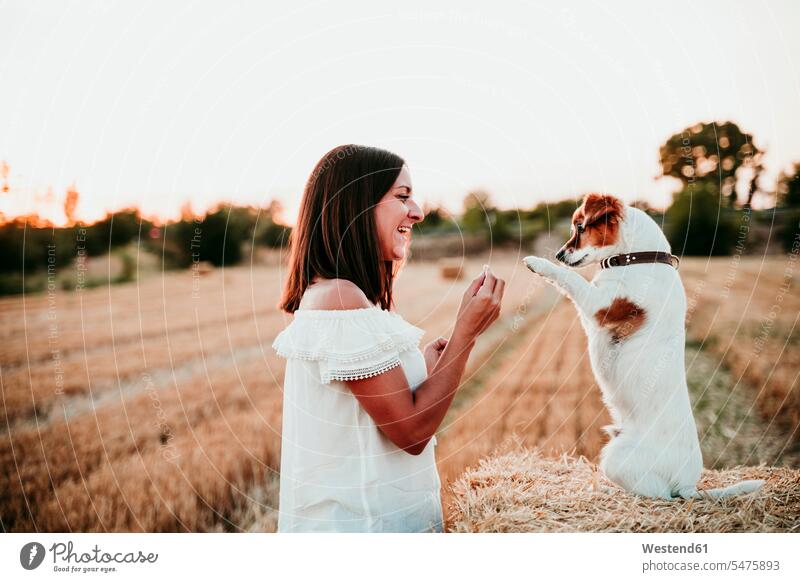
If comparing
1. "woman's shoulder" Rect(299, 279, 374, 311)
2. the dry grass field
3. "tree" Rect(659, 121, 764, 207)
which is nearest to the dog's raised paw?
"woman's shoulder" Rect(299, 279, 374, 311)

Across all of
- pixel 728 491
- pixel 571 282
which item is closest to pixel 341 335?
pixel 571 282

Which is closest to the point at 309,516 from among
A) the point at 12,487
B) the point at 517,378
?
the point at 12,487

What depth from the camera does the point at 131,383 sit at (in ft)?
18.8

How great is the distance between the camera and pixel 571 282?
2.37 m

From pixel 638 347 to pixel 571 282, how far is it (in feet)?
1.13

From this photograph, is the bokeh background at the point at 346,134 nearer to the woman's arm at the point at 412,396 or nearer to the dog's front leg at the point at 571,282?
the dog's front leg at the point at 571,282

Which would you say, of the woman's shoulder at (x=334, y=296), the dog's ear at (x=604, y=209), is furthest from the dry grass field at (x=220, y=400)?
the woman's shoulder at (x=334, y=296)

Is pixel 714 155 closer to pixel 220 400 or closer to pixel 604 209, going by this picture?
pixel 604 209

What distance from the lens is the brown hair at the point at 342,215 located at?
2.05m

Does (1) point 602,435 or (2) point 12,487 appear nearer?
(2) point 12,487
